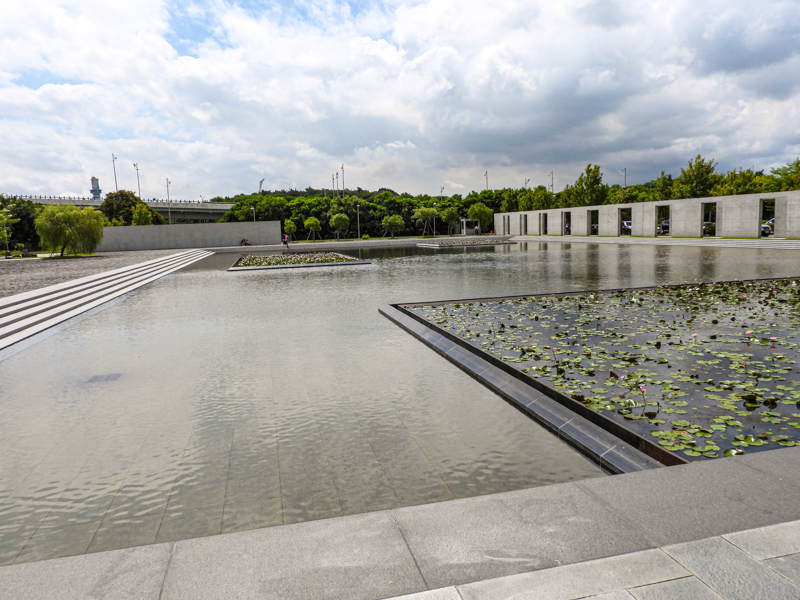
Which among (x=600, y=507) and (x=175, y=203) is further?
(x=175, y=203)

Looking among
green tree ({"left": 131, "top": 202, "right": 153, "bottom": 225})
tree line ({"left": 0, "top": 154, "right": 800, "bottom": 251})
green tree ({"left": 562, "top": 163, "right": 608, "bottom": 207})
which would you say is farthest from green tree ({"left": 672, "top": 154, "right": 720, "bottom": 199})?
green tree ({"left": 131, "top": 202, "right": 153, "bottom": 225})

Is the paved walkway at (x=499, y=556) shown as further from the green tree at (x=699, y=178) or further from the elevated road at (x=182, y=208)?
the elevated road at (x=182, y=208)

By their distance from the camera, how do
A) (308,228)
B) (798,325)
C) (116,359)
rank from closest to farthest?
(116,359)
(798,325)
(308,228)

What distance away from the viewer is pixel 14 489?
11.6 feet

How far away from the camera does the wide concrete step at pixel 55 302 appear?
30.9 ft

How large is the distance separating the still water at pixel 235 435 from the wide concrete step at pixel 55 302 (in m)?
1.09

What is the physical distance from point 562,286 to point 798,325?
6245 millimetres

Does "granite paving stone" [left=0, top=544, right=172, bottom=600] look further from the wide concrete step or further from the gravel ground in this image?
the gravel ground

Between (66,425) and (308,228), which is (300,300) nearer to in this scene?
(66,425)

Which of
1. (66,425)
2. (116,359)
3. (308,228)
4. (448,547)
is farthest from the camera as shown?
(308,228)

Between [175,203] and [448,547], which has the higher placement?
[175,203]

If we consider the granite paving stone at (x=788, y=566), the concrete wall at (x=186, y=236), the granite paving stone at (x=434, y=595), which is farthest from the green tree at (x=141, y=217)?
the granite paving stone at (x=788, y=566)

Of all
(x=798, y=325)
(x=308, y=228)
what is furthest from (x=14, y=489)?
(x=308, y=228)

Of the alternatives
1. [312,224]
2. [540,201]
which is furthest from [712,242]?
[312,224]
